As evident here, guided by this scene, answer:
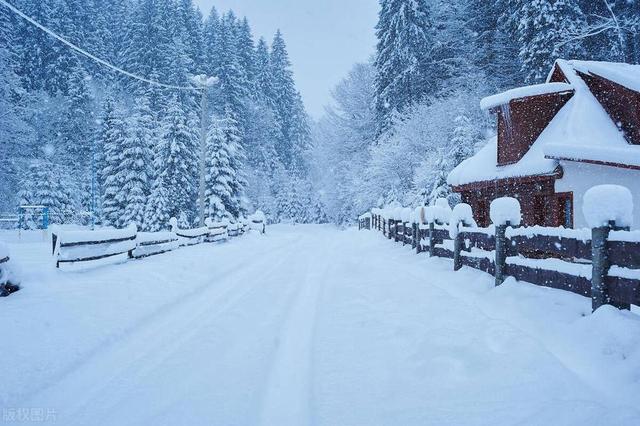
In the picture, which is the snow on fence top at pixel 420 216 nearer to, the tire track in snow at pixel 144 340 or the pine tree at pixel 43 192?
the tire track in snow at pixel 144 340

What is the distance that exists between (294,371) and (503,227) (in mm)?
4134

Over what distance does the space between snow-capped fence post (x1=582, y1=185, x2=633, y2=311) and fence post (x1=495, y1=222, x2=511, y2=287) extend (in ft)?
6.49

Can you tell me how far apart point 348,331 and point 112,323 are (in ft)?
9.81

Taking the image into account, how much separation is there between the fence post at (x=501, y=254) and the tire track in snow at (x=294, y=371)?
2.89m

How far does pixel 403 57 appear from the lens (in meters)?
29.5

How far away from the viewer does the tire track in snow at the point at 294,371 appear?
118 inches

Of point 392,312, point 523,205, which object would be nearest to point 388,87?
point 523,205

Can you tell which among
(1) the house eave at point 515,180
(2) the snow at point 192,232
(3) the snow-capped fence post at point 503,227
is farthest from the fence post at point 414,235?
(2) the snow at point 192,232

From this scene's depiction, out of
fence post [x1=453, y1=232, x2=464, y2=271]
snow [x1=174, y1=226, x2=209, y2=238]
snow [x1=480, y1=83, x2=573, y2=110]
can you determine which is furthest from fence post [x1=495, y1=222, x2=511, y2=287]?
snow [x1=174, y1=226, x2=209, y2=238]

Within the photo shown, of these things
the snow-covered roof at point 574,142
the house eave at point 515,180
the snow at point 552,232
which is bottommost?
the snow at point 552,232

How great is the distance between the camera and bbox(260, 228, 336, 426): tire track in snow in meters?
3.00

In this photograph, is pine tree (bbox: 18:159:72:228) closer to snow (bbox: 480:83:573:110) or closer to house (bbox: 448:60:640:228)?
house (bbox: 448:60:640:228)

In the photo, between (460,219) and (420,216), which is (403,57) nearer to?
(420,216)

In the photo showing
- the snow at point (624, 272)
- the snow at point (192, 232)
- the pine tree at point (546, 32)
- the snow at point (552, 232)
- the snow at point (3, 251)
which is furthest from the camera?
the pine tree at point (546, 32)
